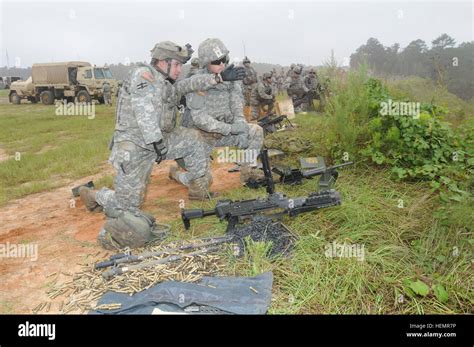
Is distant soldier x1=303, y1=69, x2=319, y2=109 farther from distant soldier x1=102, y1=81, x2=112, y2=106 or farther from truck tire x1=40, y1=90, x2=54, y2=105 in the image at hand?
truck tire x1=40, y1=90, x2=54, y2=105

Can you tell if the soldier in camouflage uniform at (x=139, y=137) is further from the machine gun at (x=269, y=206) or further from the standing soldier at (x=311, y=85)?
the standing soldier at (x=311, y=85)

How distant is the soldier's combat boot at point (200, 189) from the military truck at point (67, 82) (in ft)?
58.2

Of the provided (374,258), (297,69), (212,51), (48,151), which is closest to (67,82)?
(48,151)

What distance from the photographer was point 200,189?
5.17m

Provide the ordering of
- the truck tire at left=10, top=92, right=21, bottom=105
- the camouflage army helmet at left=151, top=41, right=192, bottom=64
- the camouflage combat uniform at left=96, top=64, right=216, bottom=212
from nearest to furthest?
the camouflage combat uniform at left=96, top=64, right=216, bottom=212, the camouflage army helmet at left=151, top=41, right=192, bottom=64, the truck tire at left=10, top=92, right=21, bottom=105

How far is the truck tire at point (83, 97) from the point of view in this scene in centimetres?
2103

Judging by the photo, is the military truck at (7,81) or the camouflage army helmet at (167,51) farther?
the military truck at (7,81)

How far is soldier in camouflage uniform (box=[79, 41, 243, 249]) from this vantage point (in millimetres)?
3842

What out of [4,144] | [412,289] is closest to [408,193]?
[412,289]

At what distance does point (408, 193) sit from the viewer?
449 cm

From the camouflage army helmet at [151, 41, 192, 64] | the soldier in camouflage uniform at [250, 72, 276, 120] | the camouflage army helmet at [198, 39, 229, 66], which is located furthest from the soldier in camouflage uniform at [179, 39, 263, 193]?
the soldier in camouflage uniform at [250, 72, 276, 120]

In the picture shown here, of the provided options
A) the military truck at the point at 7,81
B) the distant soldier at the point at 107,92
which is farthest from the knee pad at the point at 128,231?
the military truck at the point at 7,81

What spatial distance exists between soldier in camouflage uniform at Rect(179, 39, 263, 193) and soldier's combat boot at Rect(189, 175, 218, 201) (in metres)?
0.01
